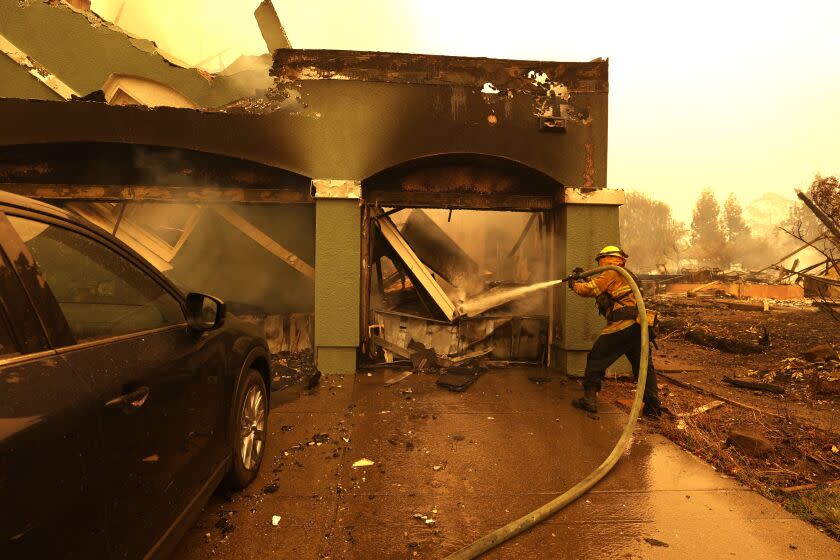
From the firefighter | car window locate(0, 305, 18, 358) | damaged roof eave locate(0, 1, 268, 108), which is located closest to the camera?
car window locate(0, 305, 18, 358)

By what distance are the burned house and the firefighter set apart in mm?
1153

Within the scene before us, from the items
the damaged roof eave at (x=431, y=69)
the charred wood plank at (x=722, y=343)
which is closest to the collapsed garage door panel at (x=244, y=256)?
the damaged roof eave at (x=431, y=69)

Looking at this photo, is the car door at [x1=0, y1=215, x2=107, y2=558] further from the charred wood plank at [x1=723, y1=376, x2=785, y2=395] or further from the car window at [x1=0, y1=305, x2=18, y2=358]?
the charred wood plank at [x1=723, y1=376, x2=785, y2=395]

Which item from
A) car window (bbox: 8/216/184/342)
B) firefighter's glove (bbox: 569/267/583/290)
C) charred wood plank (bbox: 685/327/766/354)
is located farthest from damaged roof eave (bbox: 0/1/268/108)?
charred wood plank (bbox: 685/327/766/354)

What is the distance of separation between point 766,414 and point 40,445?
5.78 metres

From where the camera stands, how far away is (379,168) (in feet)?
18.5

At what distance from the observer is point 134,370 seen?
1640 millimetres

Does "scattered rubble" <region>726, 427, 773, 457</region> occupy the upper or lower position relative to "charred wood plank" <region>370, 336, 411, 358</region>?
lower

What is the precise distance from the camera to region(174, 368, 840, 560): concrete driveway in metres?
2.34

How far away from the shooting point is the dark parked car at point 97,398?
1.14 metres

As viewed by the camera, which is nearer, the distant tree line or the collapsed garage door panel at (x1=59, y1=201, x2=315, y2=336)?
the collapsed garage door panel at (x1=59, y1=201, x2=315, y2=336)

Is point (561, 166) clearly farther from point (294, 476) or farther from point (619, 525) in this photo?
point (294, 476)

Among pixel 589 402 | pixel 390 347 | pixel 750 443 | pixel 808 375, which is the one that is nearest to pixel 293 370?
pixel 390 347

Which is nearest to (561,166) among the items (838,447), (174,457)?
(838,447)
